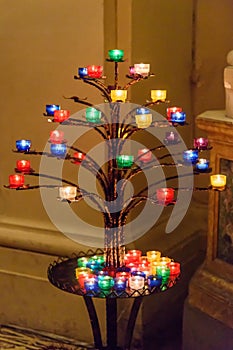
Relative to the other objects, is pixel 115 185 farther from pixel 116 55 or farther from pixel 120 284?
pixel 116 55

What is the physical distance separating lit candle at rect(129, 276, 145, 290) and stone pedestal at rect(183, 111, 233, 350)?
1.93ft

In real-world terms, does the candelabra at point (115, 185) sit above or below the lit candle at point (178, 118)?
below

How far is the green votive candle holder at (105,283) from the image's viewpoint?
8.07ft

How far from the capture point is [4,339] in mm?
3443

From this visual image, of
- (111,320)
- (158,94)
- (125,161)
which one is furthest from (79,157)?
(111,320)

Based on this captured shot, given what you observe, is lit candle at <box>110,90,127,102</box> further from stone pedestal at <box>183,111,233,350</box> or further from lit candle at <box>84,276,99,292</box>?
lit candle at <box>84,276,99,292</box>

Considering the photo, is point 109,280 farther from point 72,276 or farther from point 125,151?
point 125,151

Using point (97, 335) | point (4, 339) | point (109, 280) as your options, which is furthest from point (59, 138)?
point (4, 339)

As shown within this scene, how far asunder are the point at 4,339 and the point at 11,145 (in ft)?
3.45

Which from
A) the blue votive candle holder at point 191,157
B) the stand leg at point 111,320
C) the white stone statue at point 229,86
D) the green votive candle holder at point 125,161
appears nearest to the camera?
the green votive candle holder at point 125,161

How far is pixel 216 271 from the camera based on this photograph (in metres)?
2.98

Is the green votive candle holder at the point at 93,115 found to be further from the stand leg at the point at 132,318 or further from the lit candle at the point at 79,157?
the stand leg at the point at 132,318

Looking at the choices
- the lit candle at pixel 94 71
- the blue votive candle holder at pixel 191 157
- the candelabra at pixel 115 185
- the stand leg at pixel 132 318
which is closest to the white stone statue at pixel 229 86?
the candelabra at pixel 115 185

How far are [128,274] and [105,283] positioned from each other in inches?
6.1
